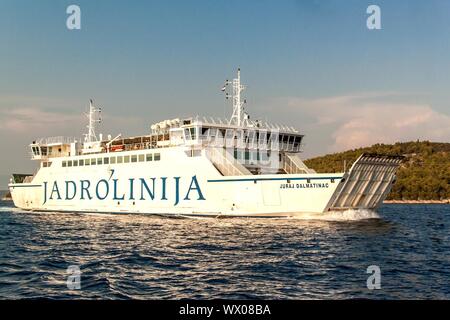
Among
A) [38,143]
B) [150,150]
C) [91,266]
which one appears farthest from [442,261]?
[38,143]

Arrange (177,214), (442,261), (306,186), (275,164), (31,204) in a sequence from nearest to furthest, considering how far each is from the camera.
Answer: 1. (442,261)
2. (306,186)
3. (177,214)
4. (275,164)
5. (31,204)

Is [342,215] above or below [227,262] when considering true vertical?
above

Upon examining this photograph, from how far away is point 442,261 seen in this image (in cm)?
1906

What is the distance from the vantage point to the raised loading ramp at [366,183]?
1265 inches

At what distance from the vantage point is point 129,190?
1711 inches

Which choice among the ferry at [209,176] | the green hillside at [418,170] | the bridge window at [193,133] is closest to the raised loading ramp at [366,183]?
the ferry at [209,176]

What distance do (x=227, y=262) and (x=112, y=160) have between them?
2938cm

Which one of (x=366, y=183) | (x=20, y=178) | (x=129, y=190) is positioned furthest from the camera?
(x=20, y=178)

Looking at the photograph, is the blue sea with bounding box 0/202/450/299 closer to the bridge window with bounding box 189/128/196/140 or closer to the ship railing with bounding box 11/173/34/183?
the bridge window with bounding box 189/128/196/140

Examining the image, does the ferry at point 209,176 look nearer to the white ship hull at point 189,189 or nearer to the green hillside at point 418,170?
the white ship hull at point 189,189

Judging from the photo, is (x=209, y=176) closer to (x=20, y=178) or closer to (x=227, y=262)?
(x=227, y=262)

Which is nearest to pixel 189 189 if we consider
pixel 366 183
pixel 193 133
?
pixel 193 133
